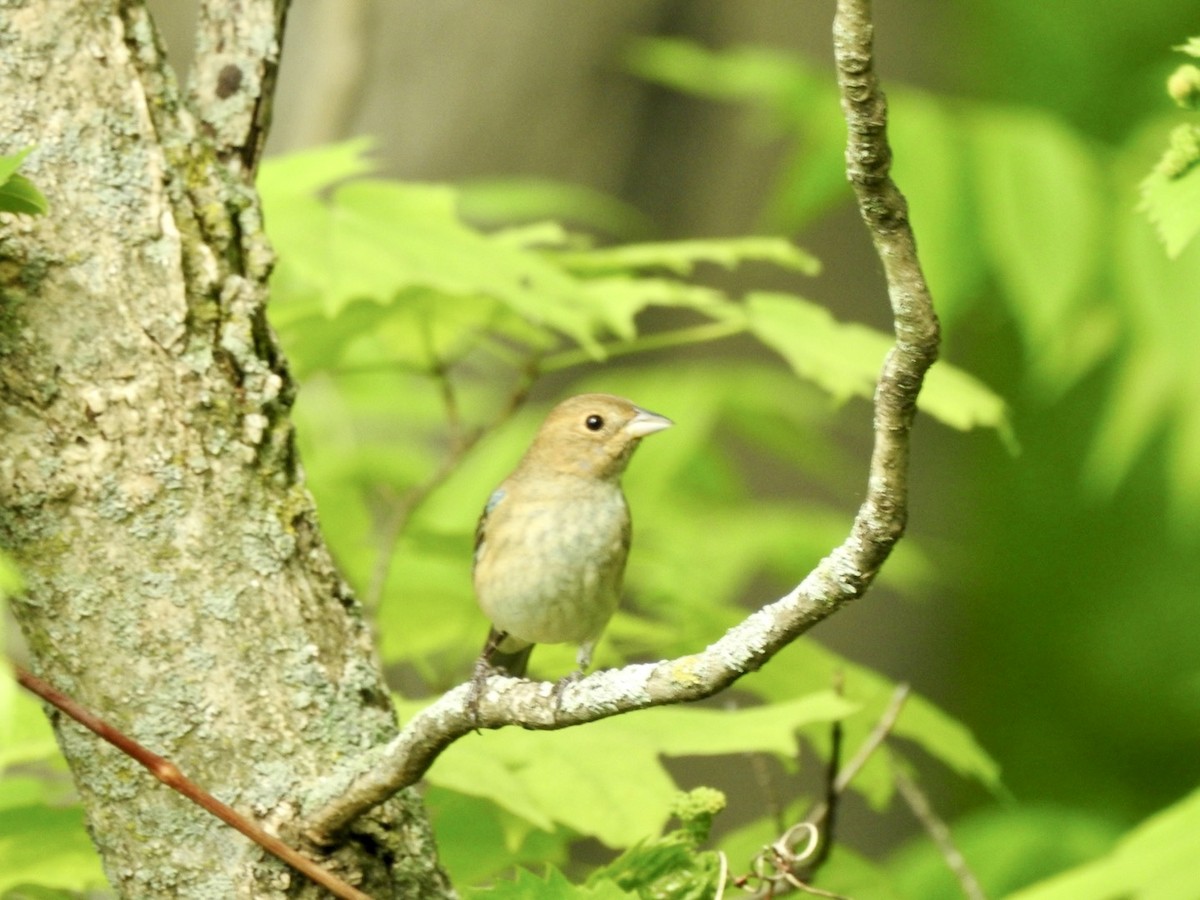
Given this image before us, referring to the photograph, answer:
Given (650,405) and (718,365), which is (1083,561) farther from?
(650,405)

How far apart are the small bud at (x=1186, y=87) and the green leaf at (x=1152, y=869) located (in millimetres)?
1020

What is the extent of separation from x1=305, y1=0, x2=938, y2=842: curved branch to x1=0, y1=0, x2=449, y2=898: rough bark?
0.35m

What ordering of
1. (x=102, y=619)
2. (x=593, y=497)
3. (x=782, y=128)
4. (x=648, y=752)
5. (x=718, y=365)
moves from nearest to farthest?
(x=102, y=619), (x=648, y=752), (x=593, y=497), (x=782, y=128), (x=718, y=365)

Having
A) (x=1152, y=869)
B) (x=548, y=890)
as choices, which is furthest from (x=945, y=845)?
(x=548, y=890)

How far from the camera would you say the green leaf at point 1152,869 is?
76.4 inches

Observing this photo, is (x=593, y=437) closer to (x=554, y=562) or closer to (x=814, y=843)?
(x=554, y=562)

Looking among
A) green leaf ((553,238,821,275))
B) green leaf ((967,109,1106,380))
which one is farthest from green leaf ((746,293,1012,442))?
green leaf ((967,109,1106,380))

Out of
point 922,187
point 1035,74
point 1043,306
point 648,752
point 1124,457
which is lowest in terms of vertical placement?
point 648,752

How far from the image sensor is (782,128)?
17.3ft

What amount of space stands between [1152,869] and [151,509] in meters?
1.62

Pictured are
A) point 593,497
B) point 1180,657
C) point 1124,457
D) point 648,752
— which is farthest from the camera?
point 1180,657

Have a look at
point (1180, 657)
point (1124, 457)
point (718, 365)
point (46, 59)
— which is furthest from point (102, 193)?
point (1180, 657)

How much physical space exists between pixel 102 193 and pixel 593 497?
5.55 feet

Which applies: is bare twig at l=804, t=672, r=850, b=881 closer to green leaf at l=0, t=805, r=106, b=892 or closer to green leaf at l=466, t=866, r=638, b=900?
green leaf at l=466, t=866, r=638, b=900
